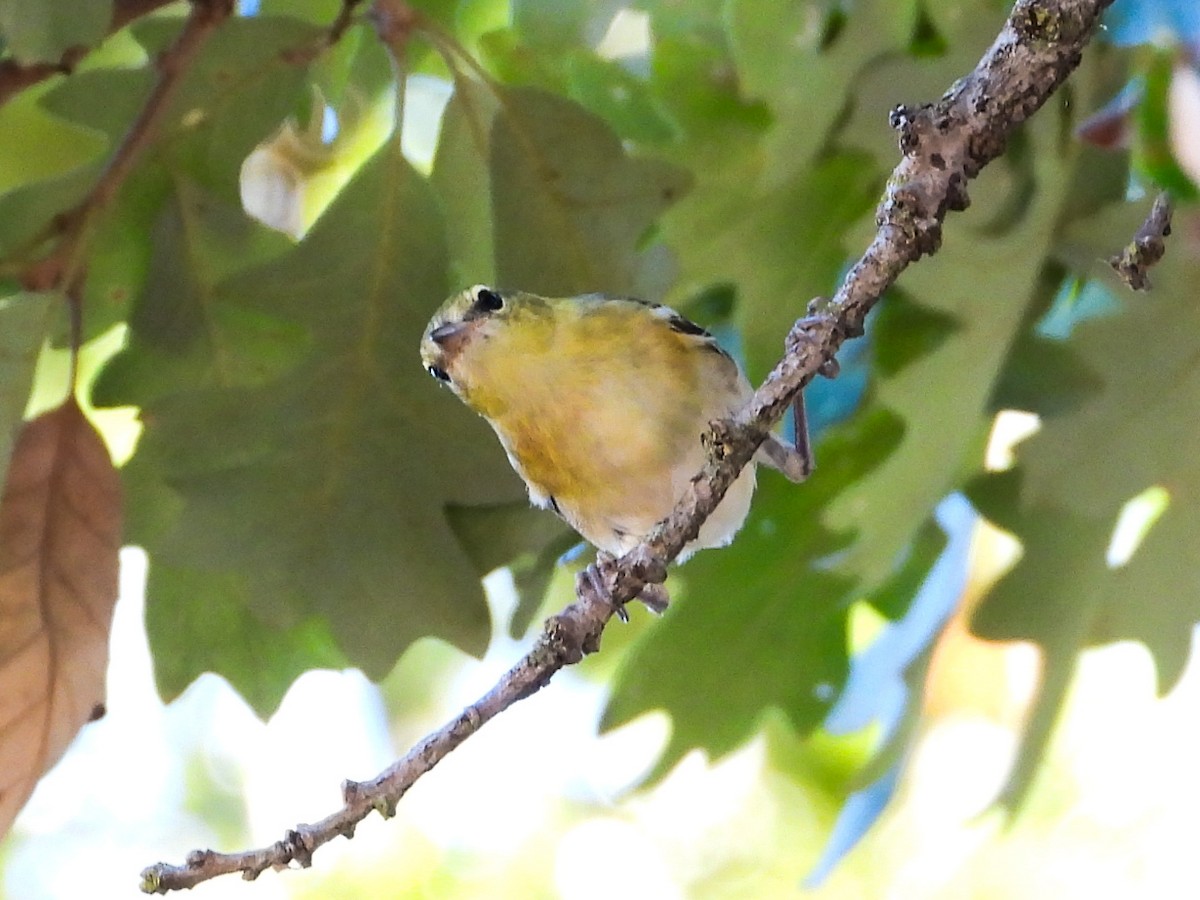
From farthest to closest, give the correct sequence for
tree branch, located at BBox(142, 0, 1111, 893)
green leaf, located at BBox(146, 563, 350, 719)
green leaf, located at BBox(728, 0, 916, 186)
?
green leaf, located at BBox(146, 563, 350, 719)
green leaf, located at BBox(728, 0, 916, 186)
tree branch, located at BBox(142, 0, 1111, 893)

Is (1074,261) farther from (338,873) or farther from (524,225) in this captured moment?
(338,873)

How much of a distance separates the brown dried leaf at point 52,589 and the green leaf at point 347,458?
0.25 ft

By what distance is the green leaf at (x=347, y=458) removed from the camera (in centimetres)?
127

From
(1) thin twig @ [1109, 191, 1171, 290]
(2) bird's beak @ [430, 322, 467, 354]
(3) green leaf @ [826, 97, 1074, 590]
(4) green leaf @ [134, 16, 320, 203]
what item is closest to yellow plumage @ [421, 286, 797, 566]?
(2) bird's beak @ [430, 322, 467, 354]

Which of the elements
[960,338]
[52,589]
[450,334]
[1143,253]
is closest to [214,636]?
[52,589]

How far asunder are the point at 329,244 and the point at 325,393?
0.46 ft

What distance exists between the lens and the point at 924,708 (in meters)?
1.60

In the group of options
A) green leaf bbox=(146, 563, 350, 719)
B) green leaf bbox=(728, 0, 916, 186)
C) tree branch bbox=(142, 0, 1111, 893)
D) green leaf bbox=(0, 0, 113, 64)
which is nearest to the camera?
tree branch bbox=(142, 0, 1111, 893)

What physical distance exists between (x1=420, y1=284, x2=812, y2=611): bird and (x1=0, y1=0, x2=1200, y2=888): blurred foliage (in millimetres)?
41

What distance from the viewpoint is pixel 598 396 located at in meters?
1.26

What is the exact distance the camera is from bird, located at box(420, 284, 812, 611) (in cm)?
123

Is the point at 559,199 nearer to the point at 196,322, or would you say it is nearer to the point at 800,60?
the point at 800,60

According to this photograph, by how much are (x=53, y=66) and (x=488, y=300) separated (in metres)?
0.47

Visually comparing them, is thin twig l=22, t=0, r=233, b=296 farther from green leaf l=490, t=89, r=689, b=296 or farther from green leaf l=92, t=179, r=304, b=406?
green leaf l=490, t=89, r=689, b=296
